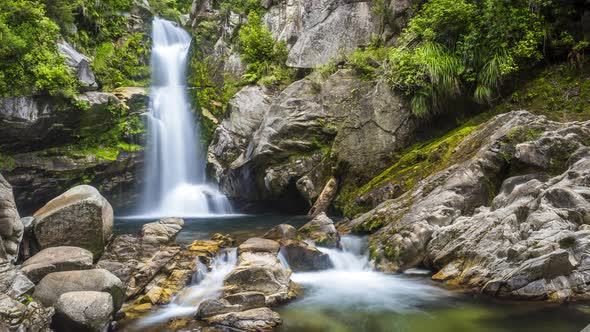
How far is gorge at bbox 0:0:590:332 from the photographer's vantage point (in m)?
5.62

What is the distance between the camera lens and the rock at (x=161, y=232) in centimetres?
845

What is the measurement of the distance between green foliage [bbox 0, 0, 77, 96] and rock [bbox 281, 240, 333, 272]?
10.3 meters

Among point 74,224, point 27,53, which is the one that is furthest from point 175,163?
point 74,224

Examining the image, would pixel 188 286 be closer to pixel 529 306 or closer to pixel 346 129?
pixel 529 306

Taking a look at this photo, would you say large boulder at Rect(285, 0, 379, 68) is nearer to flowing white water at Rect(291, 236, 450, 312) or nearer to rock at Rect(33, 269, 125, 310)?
flowing white water at Rect(291, 236, 450, 312)

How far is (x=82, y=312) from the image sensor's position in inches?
195

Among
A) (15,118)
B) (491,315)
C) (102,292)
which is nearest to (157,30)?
(15,118)

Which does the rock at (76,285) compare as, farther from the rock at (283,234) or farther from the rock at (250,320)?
the rock at (283,234)

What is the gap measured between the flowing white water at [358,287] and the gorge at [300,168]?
5 cm

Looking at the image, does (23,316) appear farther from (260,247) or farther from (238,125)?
(238,125)

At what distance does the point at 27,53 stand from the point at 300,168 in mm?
9518

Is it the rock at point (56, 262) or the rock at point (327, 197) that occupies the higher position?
the rock at point (327, 197)

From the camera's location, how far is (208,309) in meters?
5.65

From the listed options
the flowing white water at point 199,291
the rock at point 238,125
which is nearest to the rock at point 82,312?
the flowing white water at point 199,291
